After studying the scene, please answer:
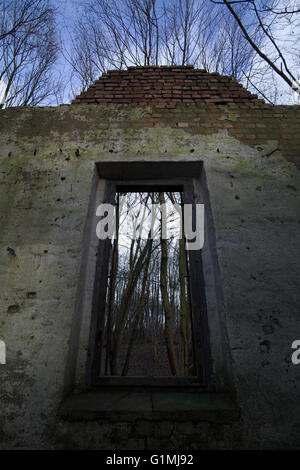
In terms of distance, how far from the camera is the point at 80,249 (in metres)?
2.02

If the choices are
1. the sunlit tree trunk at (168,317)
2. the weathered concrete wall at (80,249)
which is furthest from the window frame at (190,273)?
the sunlit tree trunk at (168,317)

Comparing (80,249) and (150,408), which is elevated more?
(80,249)

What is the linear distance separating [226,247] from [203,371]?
1095mm

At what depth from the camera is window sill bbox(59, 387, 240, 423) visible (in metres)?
1.50

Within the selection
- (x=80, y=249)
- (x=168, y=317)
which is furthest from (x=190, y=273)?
(x=168, y=317)

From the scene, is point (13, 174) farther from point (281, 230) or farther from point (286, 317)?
point (286, 317)

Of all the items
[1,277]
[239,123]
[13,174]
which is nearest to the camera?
[1,277]

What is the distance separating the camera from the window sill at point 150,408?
58.9 inches

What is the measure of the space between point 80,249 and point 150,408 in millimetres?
1305

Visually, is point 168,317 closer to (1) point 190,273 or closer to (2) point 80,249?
(1) point 190,273

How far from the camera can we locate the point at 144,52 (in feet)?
18.4

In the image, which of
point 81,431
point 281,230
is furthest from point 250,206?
point 81,431

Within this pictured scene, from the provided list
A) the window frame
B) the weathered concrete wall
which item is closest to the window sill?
the weathered concrete wall

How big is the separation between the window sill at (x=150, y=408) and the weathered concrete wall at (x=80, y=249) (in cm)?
6
